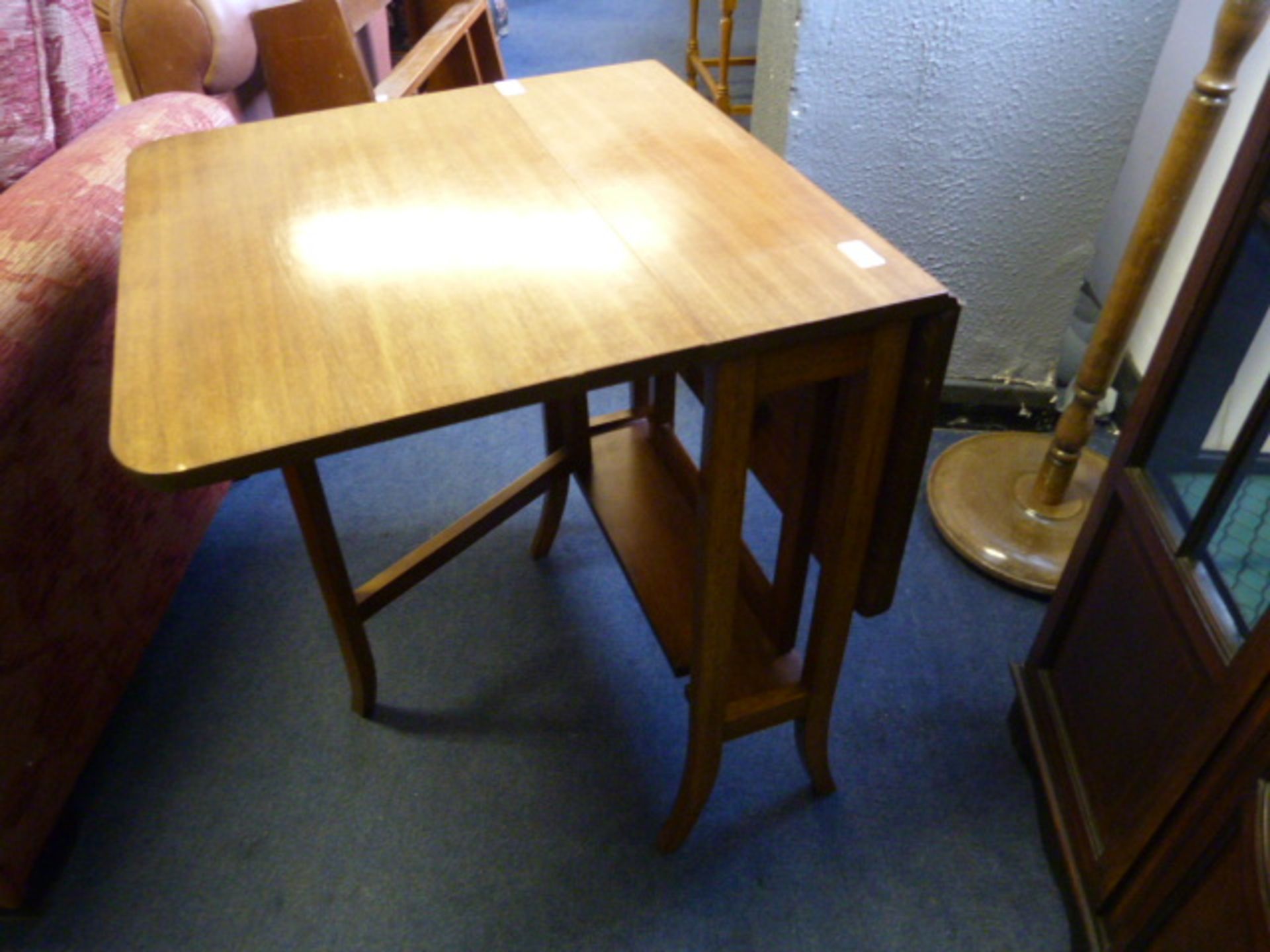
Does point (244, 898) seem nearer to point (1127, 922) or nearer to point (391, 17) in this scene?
point (1127, 922)

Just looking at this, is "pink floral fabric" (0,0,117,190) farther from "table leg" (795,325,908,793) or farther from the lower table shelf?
"table leg" (795,325,908,793)

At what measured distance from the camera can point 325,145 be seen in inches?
42.1

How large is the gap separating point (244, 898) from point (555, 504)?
764 mm

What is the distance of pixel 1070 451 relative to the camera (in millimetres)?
1521

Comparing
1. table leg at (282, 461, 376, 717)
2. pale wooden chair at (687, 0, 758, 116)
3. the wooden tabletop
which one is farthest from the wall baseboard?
table leg at (282, 461, 376, 717)

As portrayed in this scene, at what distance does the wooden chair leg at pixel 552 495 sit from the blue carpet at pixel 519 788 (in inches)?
1.6

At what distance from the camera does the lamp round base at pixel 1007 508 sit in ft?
5.13

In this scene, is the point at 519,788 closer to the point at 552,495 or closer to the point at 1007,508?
the point at 552,495

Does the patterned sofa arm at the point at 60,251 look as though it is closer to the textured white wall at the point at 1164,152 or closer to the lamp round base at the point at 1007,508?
the lamp round base at the point at 1007,508

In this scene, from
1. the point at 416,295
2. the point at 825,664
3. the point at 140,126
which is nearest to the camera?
the point at 416,295

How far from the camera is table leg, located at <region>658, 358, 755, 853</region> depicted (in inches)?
30.8

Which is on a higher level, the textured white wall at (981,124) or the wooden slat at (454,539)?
the textured white wall at (981,124)

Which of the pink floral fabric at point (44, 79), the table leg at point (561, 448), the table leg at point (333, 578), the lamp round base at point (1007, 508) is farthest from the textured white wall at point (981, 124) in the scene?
the pink floral fabric at point (44, 79)

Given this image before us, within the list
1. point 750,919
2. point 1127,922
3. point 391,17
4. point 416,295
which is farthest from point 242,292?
point 391,17
